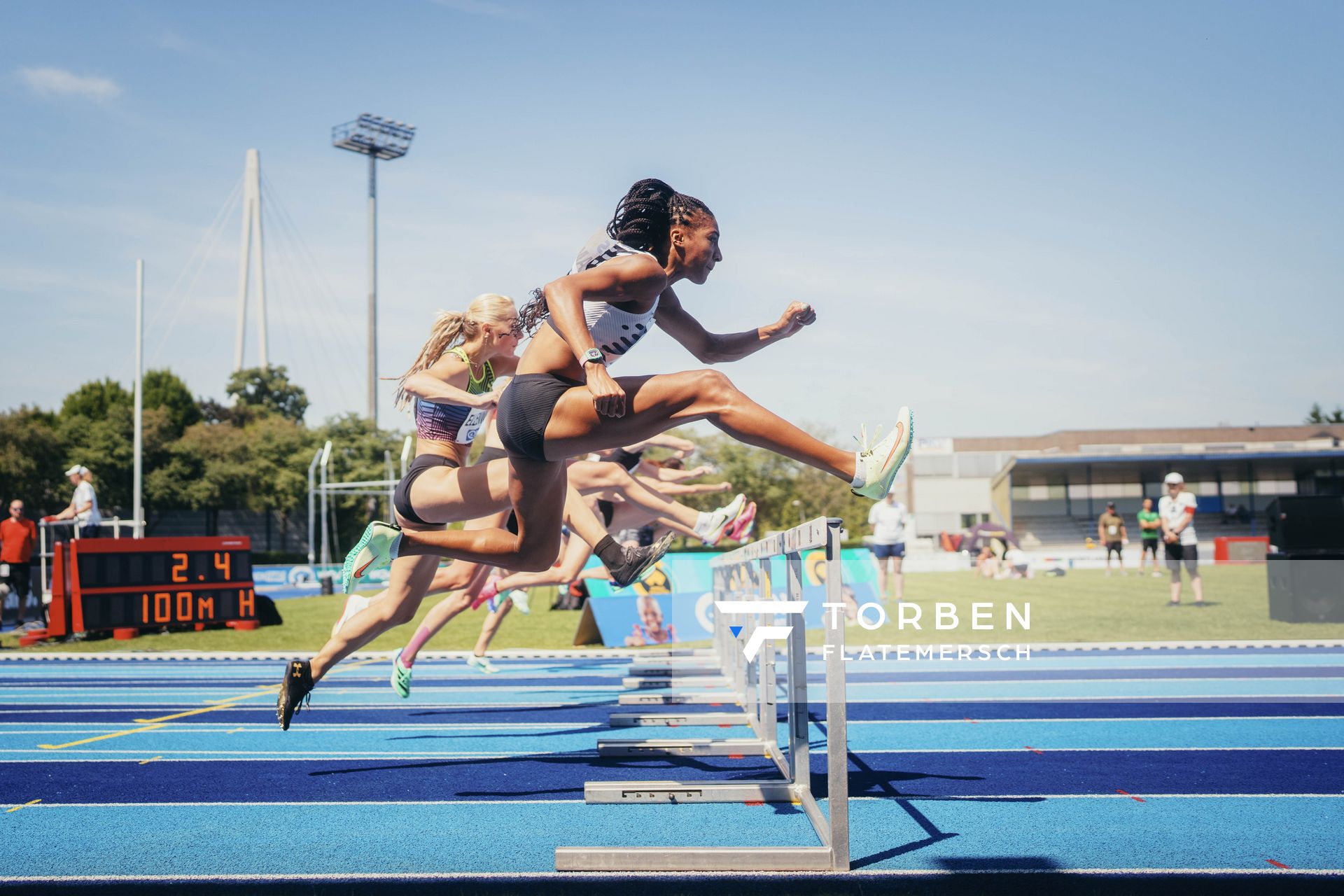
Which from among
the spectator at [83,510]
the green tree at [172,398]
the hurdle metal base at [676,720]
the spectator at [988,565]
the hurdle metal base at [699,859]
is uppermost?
the green tree at [172,398]

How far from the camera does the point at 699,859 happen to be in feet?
10.1

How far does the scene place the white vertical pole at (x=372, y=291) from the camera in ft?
188

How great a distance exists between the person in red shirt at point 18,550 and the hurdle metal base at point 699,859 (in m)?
13.9

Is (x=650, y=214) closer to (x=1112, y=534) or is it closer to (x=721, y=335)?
(x=721, y=335)

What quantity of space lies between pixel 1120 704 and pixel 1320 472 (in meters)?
55.3

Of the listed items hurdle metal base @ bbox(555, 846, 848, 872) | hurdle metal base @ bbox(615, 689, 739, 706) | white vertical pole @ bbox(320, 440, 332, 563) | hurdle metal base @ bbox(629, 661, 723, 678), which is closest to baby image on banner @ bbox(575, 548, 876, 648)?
hurdle metal base @ bbox(629, 661, 723, 678)

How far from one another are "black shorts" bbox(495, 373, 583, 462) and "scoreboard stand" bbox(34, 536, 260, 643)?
38.0ft

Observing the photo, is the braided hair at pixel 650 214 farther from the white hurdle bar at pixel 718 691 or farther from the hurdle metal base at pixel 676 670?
the hurdle metal base at pixel 676 670

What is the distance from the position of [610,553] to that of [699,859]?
6.39 ft

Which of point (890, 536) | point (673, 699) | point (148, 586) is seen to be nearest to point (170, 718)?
point (673, 699)

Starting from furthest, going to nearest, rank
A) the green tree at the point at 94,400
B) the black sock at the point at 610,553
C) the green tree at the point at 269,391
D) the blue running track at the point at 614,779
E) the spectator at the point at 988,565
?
the green tree at the point at 269,391 < the green tree at the point at 94,400 < the spectator at the point at 988,565 < the black sock at the point at 610,553 < the blue running track at the point at 614,779

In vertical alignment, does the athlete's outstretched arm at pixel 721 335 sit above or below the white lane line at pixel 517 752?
above

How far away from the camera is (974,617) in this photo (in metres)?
14.5

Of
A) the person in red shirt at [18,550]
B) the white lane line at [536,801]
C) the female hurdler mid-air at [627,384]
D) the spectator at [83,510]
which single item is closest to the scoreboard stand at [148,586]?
the spectator at [83,510]
